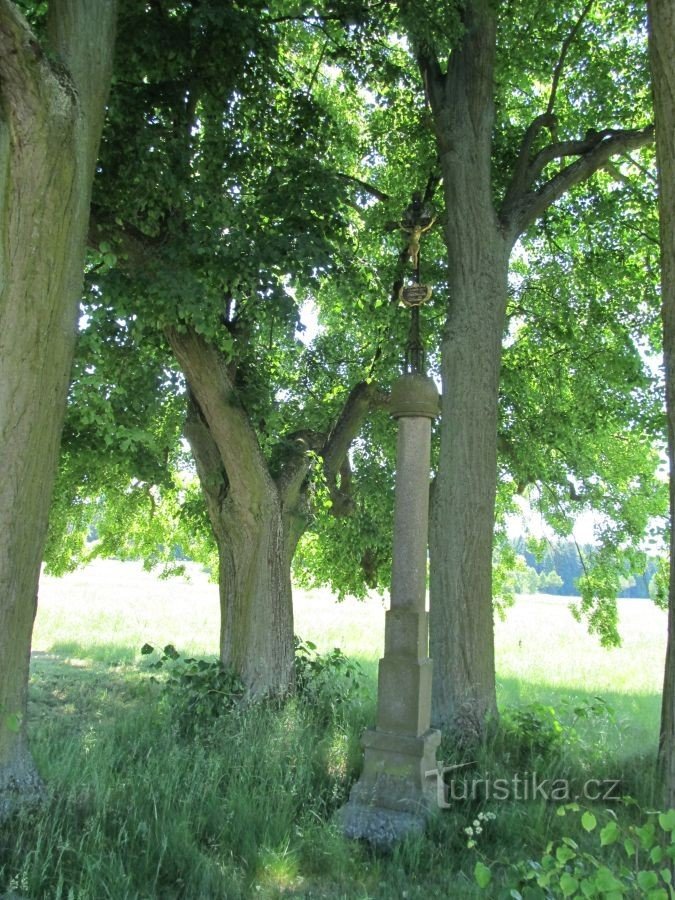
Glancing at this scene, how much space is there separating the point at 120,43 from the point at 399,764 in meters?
7.15

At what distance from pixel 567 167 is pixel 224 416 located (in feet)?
16.6

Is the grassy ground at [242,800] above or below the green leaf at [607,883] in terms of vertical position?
below

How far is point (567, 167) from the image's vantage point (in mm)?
→ 8930

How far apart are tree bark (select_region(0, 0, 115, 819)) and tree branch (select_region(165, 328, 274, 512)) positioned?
309 centimetres

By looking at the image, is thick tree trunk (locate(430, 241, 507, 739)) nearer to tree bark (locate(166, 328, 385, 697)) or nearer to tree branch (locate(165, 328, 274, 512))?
tree bark (locate(166, 328, 385, 697))

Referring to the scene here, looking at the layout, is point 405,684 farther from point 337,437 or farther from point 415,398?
point 337,437

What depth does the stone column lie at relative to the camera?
5.45 metres

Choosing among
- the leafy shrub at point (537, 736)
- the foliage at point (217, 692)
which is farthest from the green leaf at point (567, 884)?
the foliage at point (217, 692)

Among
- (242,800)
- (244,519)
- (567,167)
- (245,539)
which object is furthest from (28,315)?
(567,167)

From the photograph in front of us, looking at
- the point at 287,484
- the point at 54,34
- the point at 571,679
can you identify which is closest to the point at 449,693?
the point at 287,484

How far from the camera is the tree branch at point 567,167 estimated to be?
28.1ft

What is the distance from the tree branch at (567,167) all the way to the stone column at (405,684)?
125 inches

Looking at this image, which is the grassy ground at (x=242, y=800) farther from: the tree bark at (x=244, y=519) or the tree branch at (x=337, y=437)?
the tree branch at (x=337, y=437)

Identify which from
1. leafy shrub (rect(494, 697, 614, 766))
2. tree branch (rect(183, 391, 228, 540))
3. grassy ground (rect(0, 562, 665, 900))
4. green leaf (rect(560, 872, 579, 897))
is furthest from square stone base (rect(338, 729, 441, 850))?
tree branch (rect(183, 391, 228, 540))
